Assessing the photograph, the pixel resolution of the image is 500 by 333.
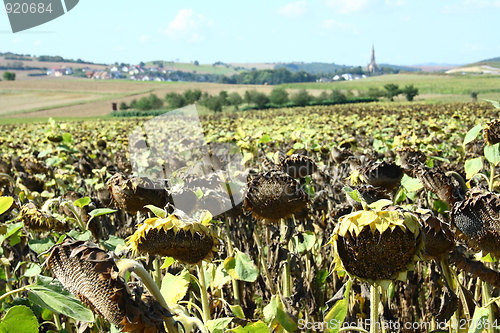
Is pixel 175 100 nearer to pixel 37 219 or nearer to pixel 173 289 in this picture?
pixel 37 219

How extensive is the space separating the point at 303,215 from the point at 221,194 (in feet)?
1.93

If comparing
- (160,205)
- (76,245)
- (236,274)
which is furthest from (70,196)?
(76,245)

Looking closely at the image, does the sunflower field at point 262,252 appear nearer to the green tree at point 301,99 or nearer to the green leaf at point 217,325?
the green leaf at point 217,325

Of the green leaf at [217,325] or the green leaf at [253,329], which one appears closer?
the green leaf at [253,329]

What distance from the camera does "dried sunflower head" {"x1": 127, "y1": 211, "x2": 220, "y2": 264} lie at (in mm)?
1439

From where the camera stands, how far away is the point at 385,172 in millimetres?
2385

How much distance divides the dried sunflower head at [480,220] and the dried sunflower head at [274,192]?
0.67 meters

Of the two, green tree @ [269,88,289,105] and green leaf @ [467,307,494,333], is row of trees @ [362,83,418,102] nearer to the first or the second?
green tree @ [269,88,289,105]

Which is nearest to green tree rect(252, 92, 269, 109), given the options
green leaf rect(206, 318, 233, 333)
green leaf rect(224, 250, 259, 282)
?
green leaf rect(224, 250, 259, 282)

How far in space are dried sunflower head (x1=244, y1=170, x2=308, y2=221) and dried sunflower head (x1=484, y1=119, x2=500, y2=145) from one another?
3.61ft

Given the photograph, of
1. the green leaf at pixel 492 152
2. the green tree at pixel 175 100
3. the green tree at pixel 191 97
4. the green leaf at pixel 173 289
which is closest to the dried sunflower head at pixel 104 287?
the green leaf at pixel 173 289

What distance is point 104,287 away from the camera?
0.92 metres

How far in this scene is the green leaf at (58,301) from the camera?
906 mm

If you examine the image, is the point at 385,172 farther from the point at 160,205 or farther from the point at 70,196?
the point at 70,196
